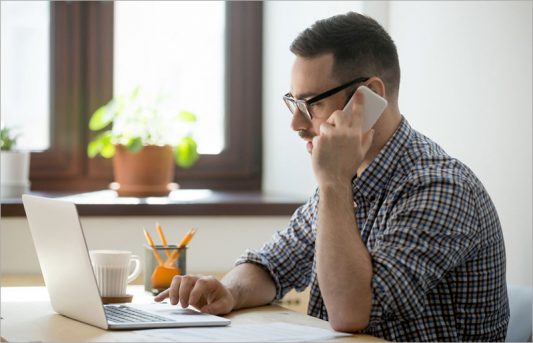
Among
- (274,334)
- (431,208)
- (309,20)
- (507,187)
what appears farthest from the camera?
(309,20)

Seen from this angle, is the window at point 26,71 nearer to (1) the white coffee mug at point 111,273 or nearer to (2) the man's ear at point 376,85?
(1) the white coffee mug at point 111,273

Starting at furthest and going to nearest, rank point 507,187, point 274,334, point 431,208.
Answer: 1. point 507,187
2. point 431,208
3. point 274,334

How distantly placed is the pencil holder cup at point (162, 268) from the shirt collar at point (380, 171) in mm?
526

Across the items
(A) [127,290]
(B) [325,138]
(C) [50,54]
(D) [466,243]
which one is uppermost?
(C) [50,54]

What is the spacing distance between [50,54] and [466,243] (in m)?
2.18

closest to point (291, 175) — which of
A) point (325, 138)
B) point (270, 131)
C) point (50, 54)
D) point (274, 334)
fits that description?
point (270, 131)

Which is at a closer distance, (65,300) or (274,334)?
(274,334)

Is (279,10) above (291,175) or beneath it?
above

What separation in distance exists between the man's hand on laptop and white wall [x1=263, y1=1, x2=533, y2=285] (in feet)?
2.27

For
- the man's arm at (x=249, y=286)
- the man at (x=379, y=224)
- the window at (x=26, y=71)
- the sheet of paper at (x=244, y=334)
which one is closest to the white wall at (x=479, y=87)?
the man at (x=379, y=224)

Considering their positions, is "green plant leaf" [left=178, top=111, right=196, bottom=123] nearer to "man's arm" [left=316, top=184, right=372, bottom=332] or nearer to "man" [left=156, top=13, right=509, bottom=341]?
"man" [left=156, top=13, right=509, bottom=341]

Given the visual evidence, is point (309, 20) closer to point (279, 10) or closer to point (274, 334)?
point (279, 10)

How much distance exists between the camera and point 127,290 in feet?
6.88

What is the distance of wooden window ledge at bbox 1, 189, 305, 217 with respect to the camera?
2.83 meters
